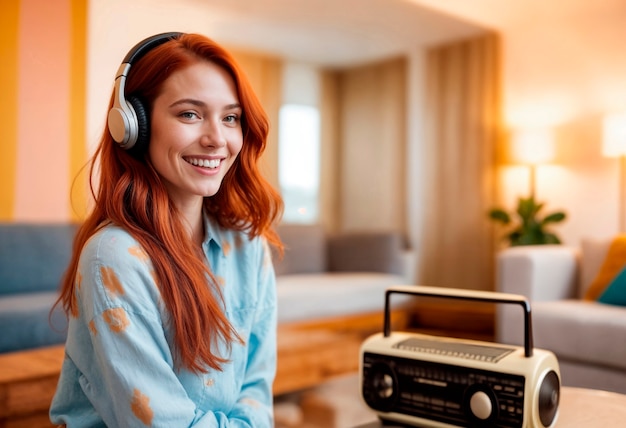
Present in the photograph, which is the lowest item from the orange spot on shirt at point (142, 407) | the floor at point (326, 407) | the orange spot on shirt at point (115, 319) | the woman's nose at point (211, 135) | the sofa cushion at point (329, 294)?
the floor at point (326, 407)

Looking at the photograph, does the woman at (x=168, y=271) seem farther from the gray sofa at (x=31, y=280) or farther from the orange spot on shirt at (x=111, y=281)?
the gray sofa at (x=31, y=280)

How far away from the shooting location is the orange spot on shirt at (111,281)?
87 centimetres

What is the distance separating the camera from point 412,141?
534 cm

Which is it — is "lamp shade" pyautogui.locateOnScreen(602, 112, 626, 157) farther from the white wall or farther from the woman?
the woman

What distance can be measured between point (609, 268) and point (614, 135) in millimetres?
1100

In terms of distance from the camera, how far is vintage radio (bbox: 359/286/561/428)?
3.21 ft

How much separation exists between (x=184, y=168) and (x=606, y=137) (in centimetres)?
340

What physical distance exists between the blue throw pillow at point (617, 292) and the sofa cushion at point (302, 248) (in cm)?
212

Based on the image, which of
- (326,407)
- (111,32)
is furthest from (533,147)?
(111,32)

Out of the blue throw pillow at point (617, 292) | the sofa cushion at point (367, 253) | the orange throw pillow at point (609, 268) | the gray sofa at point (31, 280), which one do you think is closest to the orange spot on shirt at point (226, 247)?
the gray sofa at point (31, 280)

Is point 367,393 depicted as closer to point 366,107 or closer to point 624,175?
point 624,175

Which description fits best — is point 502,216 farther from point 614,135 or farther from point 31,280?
point 31,280

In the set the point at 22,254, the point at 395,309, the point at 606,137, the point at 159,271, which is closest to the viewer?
the point at 159,271

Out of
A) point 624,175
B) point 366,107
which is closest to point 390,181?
point 366,107
